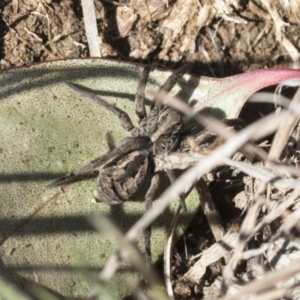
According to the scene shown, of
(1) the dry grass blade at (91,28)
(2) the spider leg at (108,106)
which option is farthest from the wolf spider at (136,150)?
(1) the dry grass blade at (91,28)

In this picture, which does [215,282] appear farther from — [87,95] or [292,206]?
[87,95]

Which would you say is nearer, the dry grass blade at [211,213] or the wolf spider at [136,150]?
the wolf spider at [136,150]

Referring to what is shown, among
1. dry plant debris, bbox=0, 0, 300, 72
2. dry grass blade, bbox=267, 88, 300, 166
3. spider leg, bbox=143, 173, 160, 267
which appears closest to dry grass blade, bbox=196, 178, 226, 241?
spider leg, bbox=143, 173, 160, 267

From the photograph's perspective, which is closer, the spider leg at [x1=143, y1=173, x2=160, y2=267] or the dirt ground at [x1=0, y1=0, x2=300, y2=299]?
the spider leg at [x1=143, y1=173, x2=160, y2=267]

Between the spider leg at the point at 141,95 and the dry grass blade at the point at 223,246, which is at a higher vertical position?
the spider leg at the point at 141,95

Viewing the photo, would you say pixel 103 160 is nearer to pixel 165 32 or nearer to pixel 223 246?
pixel 223 246

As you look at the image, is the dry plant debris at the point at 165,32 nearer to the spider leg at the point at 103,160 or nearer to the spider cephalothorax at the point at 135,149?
the spider cephalothorax at the point at 135,149

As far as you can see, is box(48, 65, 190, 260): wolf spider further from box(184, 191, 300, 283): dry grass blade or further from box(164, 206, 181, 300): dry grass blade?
box(184, 191, 300, 283): dry grass blade
